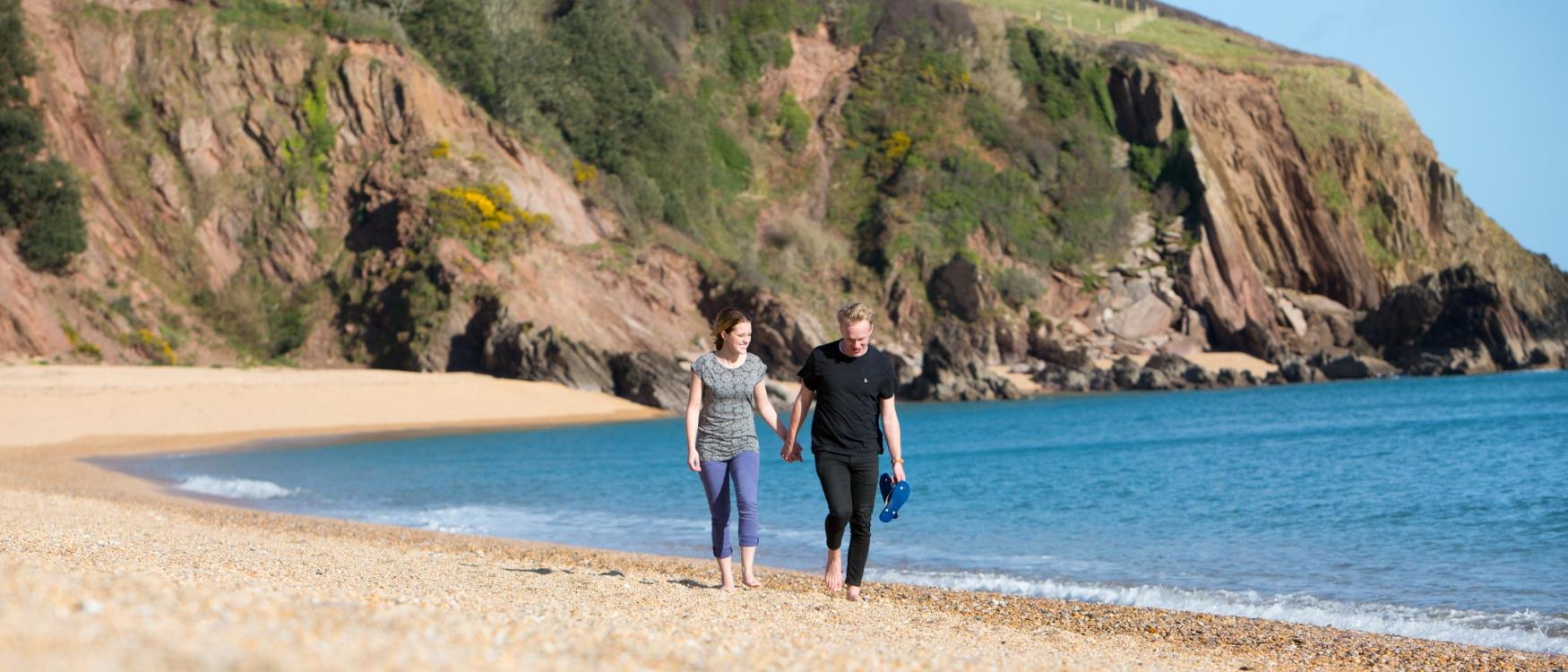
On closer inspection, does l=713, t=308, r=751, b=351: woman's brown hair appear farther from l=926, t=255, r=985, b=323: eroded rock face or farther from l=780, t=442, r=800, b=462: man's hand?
l=926, t=255, r=985, b=323: eroded rock face

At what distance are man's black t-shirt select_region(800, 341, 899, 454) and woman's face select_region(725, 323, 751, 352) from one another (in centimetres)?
41

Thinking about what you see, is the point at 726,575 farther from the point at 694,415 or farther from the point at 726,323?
the point at 726,323

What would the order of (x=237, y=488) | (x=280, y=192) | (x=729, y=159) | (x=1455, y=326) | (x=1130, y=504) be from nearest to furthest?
(x=1130, y=504) < (x=237, y=488) < (x=280, y=192) < (x=1455, y=326) < (x=729, y=159)

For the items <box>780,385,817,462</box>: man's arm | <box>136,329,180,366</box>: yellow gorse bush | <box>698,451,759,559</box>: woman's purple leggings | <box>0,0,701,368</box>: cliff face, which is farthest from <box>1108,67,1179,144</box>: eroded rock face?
<box>698,451,759,559</box>: woman's purple leggings

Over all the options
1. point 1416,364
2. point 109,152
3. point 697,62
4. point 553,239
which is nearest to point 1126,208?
point 1416,364

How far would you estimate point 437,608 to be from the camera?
5.28 meters

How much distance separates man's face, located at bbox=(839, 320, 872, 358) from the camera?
7570 mm

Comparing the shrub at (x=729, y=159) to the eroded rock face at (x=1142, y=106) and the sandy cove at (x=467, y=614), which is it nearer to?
the eroded rock face at (x=1142, y=106)

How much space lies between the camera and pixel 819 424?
779cm

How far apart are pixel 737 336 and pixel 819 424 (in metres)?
0.73

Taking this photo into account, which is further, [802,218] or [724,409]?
[802,218]

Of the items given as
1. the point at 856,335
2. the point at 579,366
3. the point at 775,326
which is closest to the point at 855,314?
the point at 856,335

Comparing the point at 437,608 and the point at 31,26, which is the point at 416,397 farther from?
the point at 437,608

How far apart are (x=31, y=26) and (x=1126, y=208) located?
145 ft
